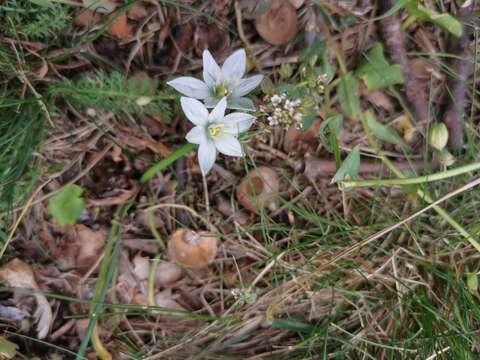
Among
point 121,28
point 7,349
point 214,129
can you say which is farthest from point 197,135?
point 7,349

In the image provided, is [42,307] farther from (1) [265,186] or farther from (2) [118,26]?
(2) [118,26]

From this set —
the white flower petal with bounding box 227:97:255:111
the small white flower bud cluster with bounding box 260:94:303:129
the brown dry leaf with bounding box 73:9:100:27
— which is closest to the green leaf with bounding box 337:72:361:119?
the small white flower bud cluster with bounding box 260:94:303:129

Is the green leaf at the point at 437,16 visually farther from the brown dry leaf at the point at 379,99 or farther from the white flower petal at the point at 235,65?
the white flower petal at the point at 235,65

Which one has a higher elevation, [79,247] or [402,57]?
[402,57]

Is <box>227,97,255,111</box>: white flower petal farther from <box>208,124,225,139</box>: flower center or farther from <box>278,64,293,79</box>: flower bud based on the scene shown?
<box>278,64,293,79</box>: flower bud

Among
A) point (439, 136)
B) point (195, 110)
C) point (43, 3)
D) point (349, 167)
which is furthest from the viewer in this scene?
point (439, 136)

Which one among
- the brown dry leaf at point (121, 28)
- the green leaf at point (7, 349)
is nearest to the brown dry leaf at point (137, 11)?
the brown dry leaf at point (121, 28)

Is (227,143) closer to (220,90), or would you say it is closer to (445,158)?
(220,90)
